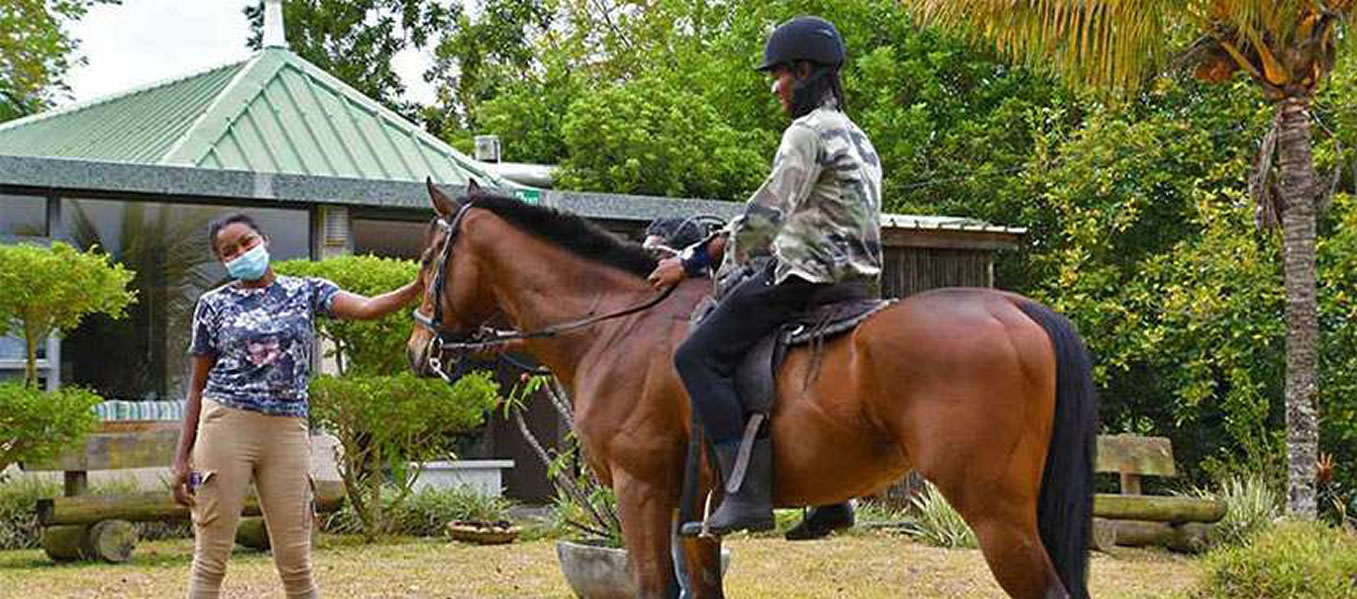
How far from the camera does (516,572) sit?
10.6 meters

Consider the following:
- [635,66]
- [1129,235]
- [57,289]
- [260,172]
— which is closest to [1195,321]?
[1129,235]

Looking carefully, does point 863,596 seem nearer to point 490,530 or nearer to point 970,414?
point 490,530

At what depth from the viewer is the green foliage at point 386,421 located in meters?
12.1

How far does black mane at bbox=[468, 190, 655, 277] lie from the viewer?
6371 millimetres

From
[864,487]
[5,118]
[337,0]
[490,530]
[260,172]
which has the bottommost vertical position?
[490,530]

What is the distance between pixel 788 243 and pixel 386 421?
7.26m

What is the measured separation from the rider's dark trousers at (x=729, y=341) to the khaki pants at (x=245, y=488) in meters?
1.64

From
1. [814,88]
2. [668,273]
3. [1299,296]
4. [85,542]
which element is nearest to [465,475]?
[85,542]

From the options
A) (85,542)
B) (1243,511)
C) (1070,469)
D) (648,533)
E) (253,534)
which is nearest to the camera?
(1070,469)

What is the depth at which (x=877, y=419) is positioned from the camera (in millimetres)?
5359

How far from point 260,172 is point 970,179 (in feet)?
38.2

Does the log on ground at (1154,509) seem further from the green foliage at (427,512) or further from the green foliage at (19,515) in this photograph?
the green foliage at (19,515)

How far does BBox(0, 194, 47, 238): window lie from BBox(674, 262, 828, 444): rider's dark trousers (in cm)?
908

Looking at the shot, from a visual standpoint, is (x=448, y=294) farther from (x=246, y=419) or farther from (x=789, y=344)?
(x=789, y=344)
